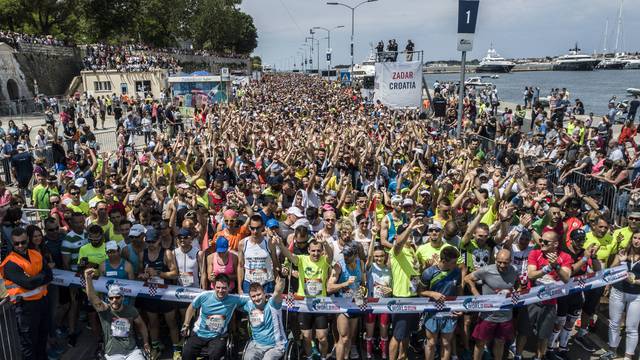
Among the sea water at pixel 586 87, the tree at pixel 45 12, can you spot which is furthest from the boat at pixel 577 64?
the tree at pixel 45 12

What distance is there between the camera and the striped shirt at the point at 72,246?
6047 millimetres

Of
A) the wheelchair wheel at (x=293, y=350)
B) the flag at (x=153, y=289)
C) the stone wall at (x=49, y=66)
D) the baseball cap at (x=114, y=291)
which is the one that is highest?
the stone wall at (x=49, y=66)

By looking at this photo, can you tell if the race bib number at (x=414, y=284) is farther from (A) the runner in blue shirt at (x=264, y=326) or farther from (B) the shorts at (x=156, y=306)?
(B) the shorts at (x=156, y=306)

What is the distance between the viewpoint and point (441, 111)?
829 inches

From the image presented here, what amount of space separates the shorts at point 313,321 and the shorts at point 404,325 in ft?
2.68

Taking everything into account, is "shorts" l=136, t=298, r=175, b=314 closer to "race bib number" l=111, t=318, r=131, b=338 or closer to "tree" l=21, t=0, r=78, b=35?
"race bib number" l=111, t=318, r=131, b=338

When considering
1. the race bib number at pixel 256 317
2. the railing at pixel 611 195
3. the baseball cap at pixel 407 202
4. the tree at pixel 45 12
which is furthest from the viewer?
the tree at pixel 45 12

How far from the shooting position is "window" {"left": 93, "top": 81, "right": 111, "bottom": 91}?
134ft

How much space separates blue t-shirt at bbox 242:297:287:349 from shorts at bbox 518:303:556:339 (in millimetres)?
2880

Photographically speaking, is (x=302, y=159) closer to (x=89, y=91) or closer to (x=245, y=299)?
(x=245, y=299)

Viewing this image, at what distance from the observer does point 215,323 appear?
5270 millimetres

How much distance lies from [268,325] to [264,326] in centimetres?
5

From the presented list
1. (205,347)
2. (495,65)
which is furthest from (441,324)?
(495,65)

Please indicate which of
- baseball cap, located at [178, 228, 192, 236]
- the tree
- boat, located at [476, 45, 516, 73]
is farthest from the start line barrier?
boat, located at [476, 45, 516, 73]
